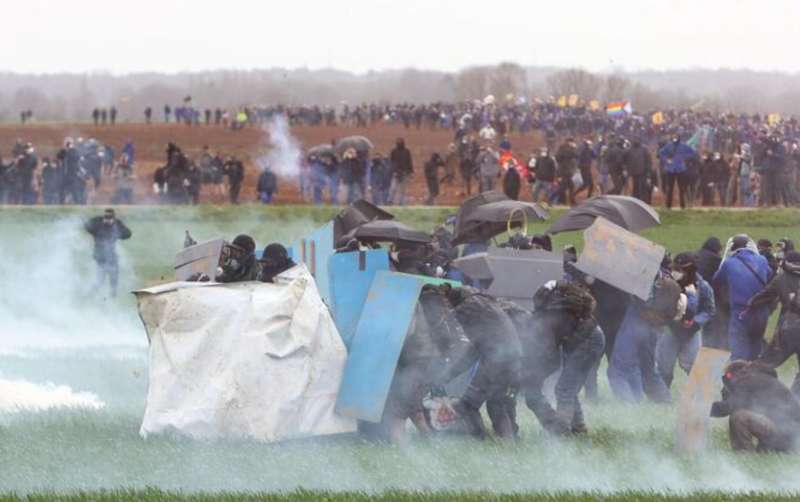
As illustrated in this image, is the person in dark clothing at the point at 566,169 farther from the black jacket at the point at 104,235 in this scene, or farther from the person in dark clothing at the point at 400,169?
the black jacket at the point at 104,235

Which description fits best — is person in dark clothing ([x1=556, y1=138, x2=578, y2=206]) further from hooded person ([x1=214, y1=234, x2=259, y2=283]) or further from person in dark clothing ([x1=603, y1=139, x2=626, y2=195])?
hooded person ([x1=214, y1=234, x2=259, y2=283])

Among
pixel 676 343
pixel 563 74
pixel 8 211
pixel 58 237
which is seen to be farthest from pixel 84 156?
pixel 563 74

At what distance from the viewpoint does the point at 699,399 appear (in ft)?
43.1

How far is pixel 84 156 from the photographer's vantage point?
44.9m

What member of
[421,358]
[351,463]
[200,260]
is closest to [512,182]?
[200,260]

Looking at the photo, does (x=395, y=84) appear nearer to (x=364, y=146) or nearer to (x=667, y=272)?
(x=364, y=146)

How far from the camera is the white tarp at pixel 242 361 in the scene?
1319cm

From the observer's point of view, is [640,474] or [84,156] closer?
[640,474]

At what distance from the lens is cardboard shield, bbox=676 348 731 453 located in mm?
13031

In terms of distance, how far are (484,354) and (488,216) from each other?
515 cm

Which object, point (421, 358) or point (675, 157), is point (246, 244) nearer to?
point (421, 358)

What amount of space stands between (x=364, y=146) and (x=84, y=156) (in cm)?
746

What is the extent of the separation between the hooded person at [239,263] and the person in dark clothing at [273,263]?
19 cm

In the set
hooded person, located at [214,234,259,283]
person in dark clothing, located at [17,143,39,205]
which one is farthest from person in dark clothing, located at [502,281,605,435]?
person in dark clothing, located at [17,143,39,205]
